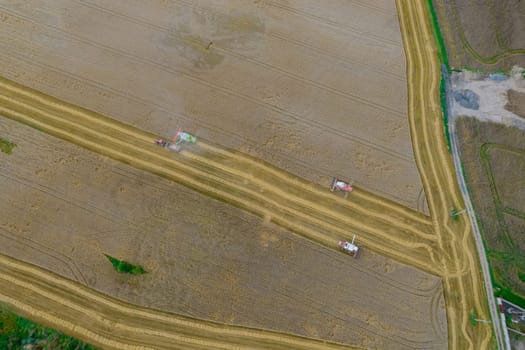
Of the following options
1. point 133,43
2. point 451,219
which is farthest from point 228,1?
point 451,219

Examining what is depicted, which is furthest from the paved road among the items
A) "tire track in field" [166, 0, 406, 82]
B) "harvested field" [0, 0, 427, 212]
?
"tire track in field" [166, 0, 406, 82]

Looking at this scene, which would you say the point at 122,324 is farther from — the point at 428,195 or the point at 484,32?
the point at 484,32

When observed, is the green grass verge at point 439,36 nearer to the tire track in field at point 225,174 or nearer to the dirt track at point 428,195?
the dirt track at point 428,195

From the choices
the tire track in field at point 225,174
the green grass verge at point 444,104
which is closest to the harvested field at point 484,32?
the green grass verge at point 444,104

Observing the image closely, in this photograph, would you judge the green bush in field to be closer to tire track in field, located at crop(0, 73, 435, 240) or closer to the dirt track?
the dirt track

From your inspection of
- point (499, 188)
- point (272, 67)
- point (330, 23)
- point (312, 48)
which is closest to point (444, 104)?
point (499, 188)

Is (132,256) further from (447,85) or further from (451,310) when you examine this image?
(447,85)

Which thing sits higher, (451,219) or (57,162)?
(451,219)
